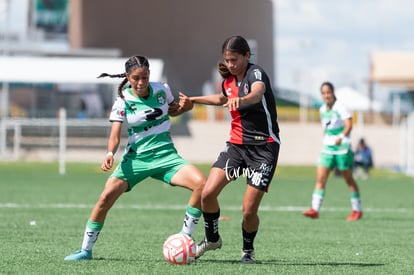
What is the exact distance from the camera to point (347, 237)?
14.2 m

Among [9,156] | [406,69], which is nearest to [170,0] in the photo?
[406,69]

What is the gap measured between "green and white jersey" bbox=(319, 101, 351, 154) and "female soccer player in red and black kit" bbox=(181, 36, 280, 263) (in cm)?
700

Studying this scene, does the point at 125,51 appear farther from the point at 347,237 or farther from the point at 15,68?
the point at 347,237

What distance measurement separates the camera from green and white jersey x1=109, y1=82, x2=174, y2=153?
35.2 feet

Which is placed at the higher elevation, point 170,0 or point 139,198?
point 170,0

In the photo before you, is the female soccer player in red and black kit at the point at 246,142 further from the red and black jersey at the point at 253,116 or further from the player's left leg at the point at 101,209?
the player's left leg at the point at 101,209

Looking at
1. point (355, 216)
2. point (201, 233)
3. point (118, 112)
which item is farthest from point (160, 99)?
point (355, 216)

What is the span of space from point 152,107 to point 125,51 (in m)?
61.8

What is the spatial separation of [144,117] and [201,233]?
396cm

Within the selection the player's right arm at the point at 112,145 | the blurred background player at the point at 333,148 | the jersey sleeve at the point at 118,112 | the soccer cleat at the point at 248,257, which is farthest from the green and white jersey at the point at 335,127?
the player's right arm at the point at 112,145

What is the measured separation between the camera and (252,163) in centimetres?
1063

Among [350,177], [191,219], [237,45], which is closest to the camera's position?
[237,45]

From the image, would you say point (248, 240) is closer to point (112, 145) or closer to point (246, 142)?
point (246, 142)

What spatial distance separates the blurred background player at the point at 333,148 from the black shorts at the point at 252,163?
22.7 ft
